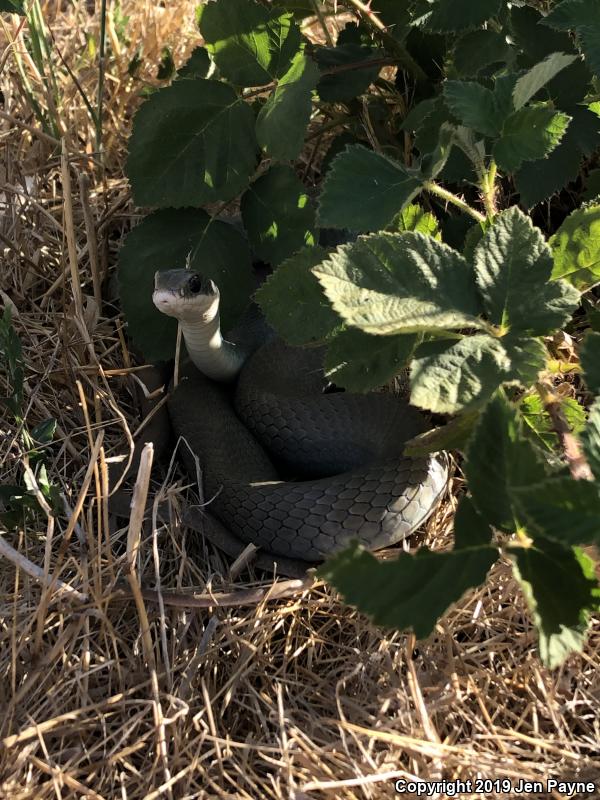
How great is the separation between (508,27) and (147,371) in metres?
1.52

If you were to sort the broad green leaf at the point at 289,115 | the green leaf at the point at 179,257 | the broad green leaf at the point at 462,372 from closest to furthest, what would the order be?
the broad green leaf at the point at 462,372 → the broad green leaf at the point at 289,115 → the green leaf at the point at 179,257

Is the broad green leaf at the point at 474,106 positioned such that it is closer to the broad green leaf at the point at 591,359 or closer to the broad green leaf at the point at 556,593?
the broad green leaf at the point at 591,359

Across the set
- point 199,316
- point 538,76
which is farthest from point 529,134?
point 199,316

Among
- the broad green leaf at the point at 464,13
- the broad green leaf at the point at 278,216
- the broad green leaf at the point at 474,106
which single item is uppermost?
the broad green leaf at the point at 464,13

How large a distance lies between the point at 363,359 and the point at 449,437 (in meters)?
0.27

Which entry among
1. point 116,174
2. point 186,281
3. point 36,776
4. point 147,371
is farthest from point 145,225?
point 36,776

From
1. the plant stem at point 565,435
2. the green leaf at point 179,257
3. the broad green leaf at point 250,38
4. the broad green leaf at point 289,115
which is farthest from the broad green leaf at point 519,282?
the green leaf at point 179,257

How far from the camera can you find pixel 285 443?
2.88 meters

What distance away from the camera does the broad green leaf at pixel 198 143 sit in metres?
2.39

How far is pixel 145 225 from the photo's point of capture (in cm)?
259

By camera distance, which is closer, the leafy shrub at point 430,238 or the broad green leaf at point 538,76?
the leafy shrub at point 430,238

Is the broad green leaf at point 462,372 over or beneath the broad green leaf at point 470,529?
over
